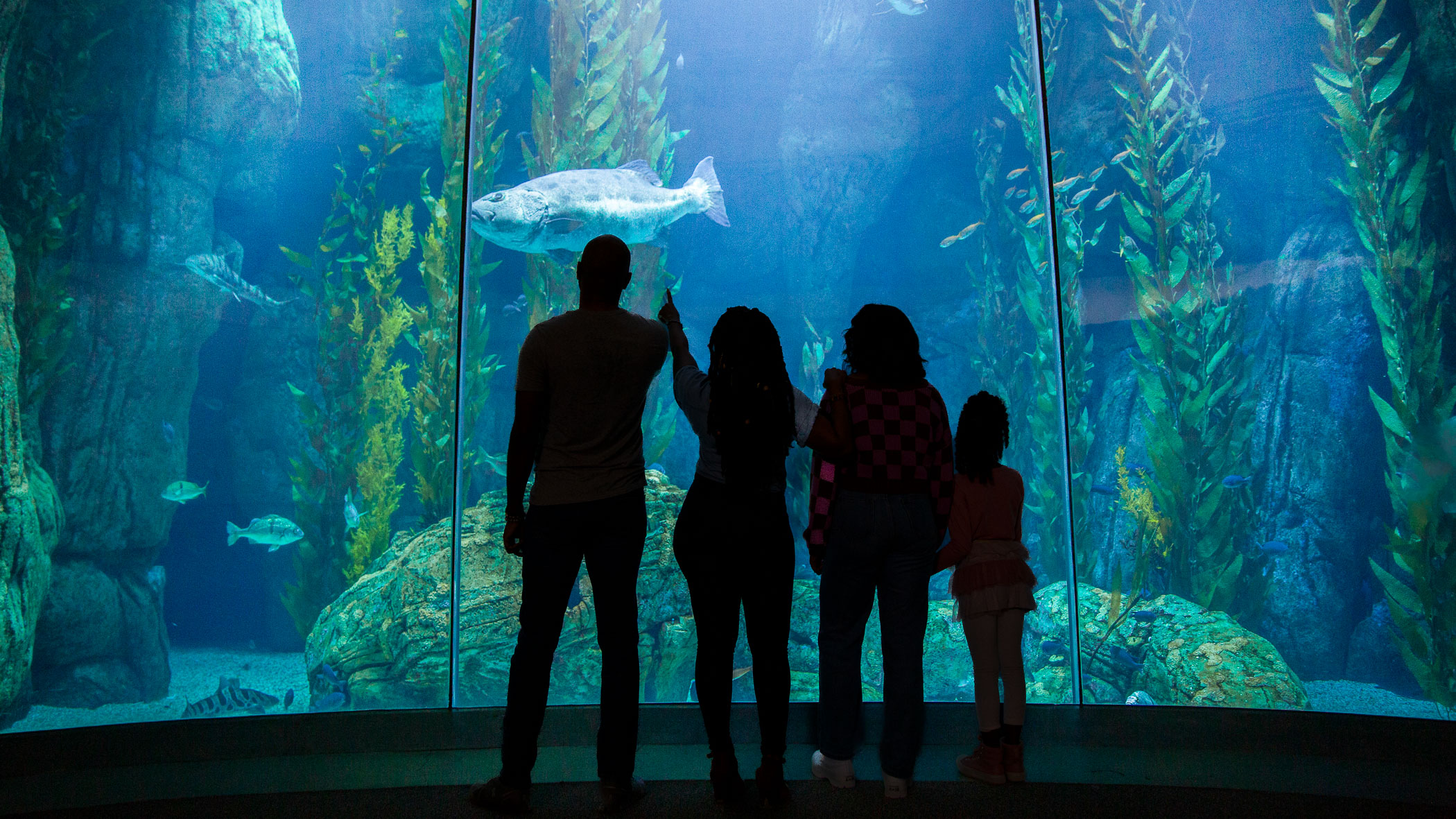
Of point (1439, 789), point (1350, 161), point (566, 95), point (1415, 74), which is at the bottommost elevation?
point (1439, 789)

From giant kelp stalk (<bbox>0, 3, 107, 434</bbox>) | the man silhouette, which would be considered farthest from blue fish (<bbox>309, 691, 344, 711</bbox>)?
the man silhouette

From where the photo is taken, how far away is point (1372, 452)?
14.2 ft

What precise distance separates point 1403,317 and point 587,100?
16.3 feet

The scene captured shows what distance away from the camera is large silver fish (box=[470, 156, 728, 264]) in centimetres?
374

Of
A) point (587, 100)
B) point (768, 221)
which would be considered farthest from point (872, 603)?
point (768, 221)

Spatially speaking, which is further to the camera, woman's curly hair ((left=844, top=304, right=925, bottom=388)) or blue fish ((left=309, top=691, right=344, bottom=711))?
blue fish ((left=309, top=691, right=344, bottom=711))

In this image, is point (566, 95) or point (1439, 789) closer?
point (1439, 789)

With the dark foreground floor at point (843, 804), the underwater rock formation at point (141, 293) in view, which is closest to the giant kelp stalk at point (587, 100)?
Answer: the underwater rock formation at point (141, 293)

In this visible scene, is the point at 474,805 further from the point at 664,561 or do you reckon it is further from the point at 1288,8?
the point at 1288,8

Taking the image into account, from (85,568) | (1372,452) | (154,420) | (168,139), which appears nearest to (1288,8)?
(1372,452)

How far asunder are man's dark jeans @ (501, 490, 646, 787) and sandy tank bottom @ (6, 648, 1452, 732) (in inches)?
111

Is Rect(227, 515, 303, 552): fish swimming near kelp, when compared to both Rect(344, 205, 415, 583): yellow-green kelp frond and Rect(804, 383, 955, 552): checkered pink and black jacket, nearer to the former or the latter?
Rect(344, 205, 415, 583): yellow-green kelp frond

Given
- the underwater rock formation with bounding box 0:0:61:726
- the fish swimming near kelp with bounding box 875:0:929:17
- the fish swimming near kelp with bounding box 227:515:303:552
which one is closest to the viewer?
the underwater rock formation with bounding box 0:0:61:726

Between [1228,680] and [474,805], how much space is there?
14.3ft
